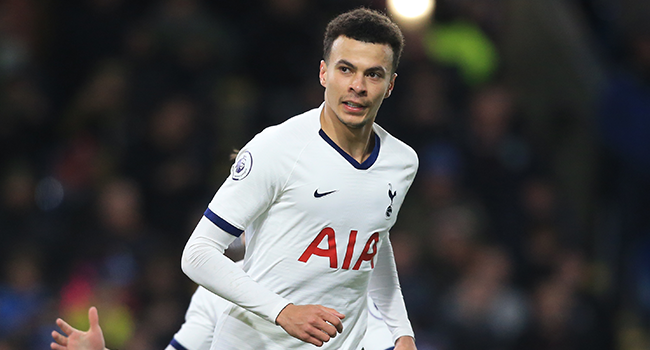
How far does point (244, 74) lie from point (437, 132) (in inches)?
74.4

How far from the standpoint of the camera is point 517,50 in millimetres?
8922

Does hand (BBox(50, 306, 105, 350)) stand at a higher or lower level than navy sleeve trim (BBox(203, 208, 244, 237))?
lower

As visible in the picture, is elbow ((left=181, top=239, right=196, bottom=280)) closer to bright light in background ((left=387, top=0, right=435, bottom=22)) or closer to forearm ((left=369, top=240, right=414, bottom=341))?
forearm ((left=369, top=240, right=414, bottom=341))

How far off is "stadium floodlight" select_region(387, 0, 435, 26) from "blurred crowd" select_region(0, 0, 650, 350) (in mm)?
96

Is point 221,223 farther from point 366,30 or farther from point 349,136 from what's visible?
point 366,30

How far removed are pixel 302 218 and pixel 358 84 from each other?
1.69ft

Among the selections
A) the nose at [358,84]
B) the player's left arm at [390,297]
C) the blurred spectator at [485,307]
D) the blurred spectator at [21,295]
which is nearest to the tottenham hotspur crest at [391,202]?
the player's left arm at [390,297]

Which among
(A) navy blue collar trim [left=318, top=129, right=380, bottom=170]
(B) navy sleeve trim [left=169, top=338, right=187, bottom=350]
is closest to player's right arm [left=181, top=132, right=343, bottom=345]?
(A) navy blue collar trim [left=318, top=129, right=380, bottom=170]

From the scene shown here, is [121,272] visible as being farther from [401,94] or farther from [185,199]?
[401,94]

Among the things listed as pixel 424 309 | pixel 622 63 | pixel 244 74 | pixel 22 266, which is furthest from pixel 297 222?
pixel 622 63

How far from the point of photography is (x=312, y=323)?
2686mm

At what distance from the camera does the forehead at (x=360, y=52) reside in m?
2.97

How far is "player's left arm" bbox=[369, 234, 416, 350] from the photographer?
3414mm

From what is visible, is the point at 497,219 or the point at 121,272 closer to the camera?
the point at 121,272
